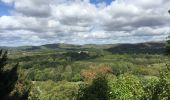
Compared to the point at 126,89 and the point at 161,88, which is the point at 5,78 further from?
the point at 126,89

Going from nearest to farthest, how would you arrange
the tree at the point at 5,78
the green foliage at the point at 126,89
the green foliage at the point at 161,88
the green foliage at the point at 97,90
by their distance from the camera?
the tree at the point at 5,78 < the green foliage at the point at 161,88 < the green foliage at the point at 126,89 < the green foliage at the point at 97,90

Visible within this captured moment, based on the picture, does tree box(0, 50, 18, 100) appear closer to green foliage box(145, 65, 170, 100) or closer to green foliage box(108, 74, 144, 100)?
green foliage box(145, 65, 170, 100)

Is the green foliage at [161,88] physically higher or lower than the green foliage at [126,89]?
higher

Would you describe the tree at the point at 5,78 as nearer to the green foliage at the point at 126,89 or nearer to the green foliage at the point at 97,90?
the green foliage at the point at 126,89

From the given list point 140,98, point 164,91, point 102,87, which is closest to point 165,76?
point 164,91

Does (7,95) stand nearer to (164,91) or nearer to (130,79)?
(164,91)

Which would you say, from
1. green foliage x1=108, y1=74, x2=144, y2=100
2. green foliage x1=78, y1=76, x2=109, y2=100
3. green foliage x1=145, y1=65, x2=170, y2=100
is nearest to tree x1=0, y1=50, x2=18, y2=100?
green foliage x1=145, y1=65, x2=170, y2=100

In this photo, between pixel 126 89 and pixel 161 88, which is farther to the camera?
pixel 126 89

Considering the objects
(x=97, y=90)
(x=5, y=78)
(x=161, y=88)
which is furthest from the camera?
(x=97, y=90)

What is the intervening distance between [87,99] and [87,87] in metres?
2.02

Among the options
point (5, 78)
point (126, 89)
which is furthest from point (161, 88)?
point (5, 78)

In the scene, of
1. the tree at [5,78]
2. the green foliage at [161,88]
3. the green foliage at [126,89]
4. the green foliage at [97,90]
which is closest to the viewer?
the tree at [5,78]

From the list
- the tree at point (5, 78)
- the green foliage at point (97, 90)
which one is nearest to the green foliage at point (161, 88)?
the green foliage at point (97, 90)

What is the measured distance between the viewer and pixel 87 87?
54.7 meters
